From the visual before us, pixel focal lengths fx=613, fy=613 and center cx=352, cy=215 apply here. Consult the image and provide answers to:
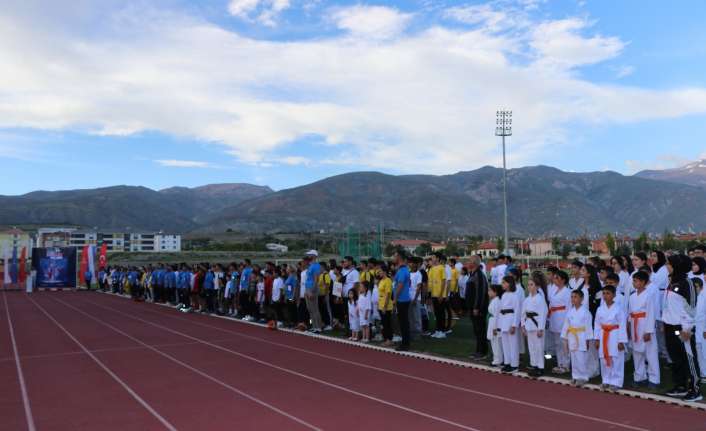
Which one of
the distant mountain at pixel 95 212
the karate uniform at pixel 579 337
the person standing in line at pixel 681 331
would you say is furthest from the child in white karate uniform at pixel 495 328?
the distant mountain at pixel 95 212

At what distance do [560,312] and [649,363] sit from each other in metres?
1.74

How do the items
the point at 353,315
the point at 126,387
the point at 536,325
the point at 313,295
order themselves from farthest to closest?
the point at 313,295 → the point at 353,315 → the point at 536,325 → the point at 126,387

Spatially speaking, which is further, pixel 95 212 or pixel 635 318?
pixel 95 212

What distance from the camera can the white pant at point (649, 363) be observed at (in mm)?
8195

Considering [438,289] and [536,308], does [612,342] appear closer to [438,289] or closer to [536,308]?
[536,308]

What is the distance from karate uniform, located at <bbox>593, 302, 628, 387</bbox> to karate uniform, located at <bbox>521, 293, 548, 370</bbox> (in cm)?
97

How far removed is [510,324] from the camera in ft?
31.9

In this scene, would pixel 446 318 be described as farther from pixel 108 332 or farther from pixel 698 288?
pixel 108 332

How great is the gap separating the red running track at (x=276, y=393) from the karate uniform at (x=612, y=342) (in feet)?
1.64

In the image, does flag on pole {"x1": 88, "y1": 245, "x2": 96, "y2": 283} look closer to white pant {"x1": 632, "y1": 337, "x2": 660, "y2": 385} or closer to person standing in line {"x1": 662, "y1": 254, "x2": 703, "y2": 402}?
white pant {"x1": 632, "y1": 337, "x2": 660, "y2": 385}

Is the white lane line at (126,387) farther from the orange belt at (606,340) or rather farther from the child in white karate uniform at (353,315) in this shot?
the orange belt at (606,340)

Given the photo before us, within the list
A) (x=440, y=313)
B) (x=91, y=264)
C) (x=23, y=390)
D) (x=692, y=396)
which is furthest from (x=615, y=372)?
(x=91, y=264)

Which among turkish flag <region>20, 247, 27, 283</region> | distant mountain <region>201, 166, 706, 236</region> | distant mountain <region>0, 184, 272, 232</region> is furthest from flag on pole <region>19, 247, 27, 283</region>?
distant mountain <region>0, 184, 272, 232</region>

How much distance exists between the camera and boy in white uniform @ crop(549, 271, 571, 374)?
9602 millimetres
